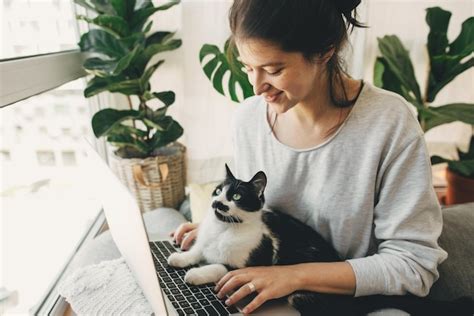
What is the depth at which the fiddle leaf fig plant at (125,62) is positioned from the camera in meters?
1.54

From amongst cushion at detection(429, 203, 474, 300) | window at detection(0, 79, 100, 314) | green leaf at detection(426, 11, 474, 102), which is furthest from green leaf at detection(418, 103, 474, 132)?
window at detection(0, 79, 100, 314)

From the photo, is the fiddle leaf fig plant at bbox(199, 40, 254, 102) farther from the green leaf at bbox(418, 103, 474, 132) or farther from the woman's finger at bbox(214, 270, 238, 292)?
the woman's finger at bbox(214, 270, 238, 292)

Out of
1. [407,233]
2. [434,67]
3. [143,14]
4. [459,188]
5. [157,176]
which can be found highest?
[143,14]

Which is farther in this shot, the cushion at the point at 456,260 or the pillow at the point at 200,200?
the pillow at the point at 200,200

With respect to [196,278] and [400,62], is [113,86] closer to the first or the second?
[196,278]

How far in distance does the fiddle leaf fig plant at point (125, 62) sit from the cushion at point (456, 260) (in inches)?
43.5

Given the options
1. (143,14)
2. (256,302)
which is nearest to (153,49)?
(143,14)

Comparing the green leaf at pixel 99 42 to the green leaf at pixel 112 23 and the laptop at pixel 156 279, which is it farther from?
the laptop at pixel 156 279

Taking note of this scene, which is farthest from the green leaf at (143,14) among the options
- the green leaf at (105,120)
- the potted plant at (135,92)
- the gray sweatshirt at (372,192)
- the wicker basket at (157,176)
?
the gray sweatshirt at (372,192)

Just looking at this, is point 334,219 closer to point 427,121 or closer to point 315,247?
point 315,247

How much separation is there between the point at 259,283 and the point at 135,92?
115 cm

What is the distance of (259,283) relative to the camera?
0.80m

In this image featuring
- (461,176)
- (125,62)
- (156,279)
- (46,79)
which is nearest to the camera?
(156,279)

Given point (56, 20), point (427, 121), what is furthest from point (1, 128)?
point (427, 121)
